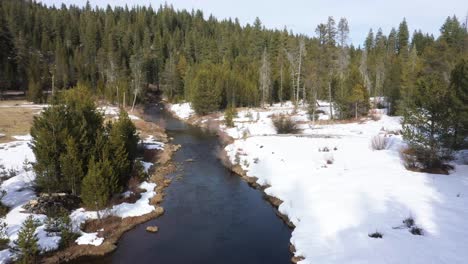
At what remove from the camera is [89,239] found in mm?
15781

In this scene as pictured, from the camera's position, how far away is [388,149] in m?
27.1

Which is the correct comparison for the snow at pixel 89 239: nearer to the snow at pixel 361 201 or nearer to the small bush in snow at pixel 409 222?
the snow at pixel 361 201

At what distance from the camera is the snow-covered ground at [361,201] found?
42.5 ft

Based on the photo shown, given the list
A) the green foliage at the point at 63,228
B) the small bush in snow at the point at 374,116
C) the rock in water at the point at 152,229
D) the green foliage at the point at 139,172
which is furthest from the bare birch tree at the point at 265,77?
the green foliage at the point at 63,228

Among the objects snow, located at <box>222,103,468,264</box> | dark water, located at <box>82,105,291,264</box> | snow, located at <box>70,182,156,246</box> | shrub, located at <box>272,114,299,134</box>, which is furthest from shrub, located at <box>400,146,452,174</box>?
shrub, located at <box>272,114,299,134</box>

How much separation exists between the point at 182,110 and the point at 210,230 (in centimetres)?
5871

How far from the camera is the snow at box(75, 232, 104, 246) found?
15500mm

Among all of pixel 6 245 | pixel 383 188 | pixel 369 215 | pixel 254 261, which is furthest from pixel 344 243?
pixel 6 245

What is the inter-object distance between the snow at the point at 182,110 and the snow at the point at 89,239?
50.8 m

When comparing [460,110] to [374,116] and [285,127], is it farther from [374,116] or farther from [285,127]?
[374,116]

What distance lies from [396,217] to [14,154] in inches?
1106

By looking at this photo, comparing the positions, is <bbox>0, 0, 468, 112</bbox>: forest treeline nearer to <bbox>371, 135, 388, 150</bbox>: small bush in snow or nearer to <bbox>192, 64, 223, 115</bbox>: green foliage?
<bbox>192, 64, 223, 115</bbox>: green foliage

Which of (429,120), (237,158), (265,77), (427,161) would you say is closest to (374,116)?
(265,77)

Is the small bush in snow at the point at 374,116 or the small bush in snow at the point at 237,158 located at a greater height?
the small bush in snow at the point at 374,116
